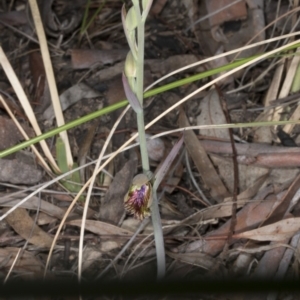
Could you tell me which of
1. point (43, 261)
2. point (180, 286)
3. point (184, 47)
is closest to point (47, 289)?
point (180, 286)

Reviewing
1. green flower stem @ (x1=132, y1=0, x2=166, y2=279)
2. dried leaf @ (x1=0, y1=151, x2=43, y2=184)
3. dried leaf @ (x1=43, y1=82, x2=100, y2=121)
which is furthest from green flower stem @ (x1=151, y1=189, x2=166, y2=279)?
dried leaf @ (x1=43, y1=82, x2=100, y2=121)

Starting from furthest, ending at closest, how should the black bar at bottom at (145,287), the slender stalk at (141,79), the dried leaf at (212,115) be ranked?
1. the dried leaf at (212,115)
2. the slender stalk at (141,79)
3. the black bar at bottom at (145,287)

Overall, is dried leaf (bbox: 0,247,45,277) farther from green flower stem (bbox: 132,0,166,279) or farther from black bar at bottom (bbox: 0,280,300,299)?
black bar at bottom (bbox: 0,280,300,299)

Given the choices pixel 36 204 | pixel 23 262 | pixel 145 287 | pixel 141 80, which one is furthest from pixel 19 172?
pixel 145 287

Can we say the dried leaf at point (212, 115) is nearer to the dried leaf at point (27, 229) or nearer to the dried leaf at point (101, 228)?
the dried leaf at point (101, 228)

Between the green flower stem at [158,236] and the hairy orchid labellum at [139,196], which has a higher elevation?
the hairy orchid labellum at [139,196]

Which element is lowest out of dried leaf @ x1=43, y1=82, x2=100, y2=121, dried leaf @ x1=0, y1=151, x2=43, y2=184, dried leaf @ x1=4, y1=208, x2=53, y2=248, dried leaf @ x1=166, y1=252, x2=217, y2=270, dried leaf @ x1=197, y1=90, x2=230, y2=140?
dried leaf @ x1=166, y1=252, x2=217, y2=270

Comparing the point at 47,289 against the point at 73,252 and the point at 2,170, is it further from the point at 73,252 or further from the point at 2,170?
the point at 2,170

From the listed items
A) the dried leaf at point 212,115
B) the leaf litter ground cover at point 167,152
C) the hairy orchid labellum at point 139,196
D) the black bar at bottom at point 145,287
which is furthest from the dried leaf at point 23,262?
the black bar at bottom at point 145,287
